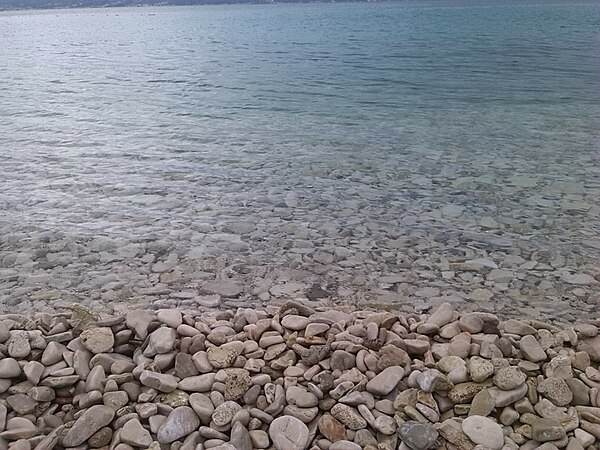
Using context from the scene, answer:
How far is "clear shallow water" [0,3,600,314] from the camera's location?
5.41 metres

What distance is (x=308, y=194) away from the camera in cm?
772

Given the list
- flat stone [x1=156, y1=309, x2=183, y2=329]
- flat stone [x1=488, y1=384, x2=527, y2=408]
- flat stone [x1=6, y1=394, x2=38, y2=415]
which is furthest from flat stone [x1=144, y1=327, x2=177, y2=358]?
flat stone [x1=488, y1=384, x2=527, y2=408]

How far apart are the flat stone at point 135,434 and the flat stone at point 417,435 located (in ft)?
4.97

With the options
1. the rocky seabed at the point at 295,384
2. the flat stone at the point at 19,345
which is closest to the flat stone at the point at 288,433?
the rocky seabed at the point at 295,384

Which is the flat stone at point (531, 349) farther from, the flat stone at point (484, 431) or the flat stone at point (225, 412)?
the flat stone at point (225, 412)

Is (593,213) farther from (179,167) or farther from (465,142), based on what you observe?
(179,167)

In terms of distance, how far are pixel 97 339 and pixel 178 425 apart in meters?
1.05

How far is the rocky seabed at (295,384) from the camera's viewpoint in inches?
124

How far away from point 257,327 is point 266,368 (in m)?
0.51

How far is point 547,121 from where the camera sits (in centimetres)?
1236

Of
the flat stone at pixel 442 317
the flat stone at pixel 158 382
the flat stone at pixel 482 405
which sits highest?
the flat stone at pixel 158 382

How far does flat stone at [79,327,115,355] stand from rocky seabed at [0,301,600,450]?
0.04ft

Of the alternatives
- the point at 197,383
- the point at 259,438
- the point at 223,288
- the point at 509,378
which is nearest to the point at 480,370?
the point at 509,378


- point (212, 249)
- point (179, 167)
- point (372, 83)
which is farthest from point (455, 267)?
point (372, 83)
